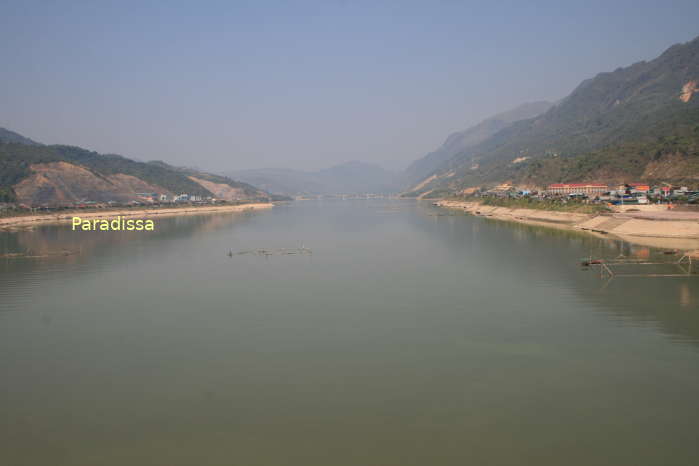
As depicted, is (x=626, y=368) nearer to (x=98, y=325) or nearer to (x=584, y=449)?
(x=584, y=449)

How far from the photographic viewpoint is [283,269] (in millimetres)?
25656

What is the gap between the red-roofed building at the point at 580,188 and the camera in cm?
6562

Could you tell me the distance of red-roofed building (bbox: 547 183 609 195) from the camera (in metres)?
65.6

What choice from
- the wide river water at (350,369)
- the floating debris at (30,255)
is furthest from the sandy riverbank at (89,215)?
the wide river water at (350,369)

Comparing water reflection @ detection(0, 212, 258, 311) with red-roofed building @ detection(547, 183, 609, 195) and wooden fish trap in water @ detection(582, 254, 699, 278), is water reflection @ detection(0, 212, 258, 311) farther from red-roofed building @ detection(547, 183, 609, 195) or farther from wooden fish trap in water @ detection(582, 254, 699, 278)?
red-roofed building @ detection(547, 183, 609, 195)

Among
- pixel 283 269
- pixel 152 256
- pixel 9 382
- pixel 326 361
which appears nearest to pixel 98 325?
pixel 9 382

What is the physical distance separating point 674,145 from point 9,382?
71.6 m

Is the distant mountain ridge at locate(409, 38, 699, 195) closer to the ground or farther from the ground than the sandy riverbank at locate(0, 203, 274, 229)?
farther from the ground

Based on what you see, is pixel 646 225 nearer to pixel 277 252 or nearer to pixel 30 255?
pixel 277 252

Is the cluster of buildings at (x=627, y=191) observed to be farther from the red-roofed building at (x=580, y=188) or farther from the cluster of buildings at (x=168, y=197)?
the cluster of buildings at (x=168, y=197)

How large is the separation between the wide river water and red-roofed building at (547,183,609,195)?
157ft

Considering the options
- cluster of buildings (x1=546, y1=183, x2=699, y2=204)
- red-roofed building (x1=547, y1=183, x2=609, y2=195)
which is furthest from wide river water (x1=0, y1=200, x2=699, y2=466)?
red-roofed building (x1=547, y1=183, x2=609, y2=195)

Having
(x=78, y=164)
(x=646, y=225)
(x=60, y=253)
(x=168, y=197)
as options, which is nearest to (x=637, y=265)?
(x=646, y=225)

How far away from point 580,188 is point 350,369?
64.6 meters
